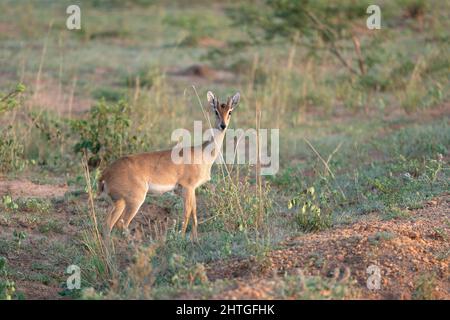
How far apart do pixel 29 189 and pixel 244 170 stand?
254cm

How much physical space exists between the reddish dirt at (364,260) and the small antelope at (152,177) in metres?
1.11

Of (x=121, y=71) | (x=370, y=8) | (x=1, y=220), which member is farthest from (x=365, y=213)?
(x=121, y=71)

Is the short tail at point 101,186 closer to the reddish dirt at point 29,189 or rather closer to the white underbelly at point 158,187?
the white underbelly at point 158,187

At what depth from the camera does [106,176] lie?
7.05m

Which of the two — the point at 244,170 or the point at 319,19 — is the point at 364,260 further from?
the point at 319,19

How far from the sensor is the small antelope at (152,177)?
7016 millimetres

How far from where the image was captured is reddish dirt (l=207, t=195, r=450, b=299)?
540 cm

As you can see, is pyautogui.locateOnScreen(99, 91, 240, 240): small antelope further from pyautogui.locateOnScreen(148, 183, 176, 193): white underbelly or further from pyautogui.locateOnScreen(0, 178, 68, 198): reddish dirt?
pyautogui.locateOnScreen(0, 178, 68, 198): reddish dirt

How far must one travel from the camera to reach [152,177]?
7.21 meters

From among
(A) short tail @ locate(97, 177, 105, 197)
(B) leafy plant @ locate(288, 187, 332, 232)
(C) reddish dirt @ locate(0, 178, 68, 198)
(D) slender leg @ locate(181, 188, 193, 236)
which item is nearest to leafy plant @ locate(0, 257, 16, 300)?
(A) short tail @ locate(97, 177, 105, 197)

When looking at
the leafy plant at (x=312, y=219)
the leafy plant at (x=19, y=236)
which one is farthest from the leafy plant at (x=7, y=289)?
the leafy plant at (x=312, y=219)

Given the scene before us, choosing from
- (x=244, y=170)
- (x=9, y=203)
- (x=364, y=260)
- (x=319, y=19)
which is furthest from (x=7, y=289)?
(x=319, y=19)

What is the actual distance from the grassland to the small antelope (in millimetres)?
196
